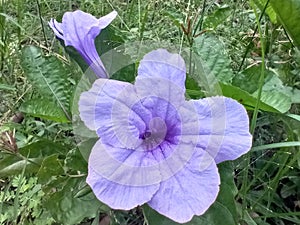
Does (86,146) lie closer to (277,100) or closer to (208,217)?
(208,217)

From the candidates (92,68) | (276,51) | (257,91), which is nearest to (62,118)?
(92,68)

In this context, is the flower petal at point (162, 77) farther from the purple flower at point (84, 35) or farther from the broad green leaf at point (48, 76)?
the broad green leaf at point (48, 76)

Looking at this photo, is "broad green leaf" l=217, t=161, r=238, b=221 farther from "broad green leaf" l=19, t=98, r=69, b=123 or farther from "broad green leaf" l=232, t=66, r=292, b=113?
"broad green leaf" l=19, t=98, r=69, b=123

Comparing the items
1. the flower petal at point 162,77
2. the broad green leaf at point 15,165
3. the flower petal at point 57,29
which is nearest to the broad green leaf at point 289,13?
the flower petal at point 162,77

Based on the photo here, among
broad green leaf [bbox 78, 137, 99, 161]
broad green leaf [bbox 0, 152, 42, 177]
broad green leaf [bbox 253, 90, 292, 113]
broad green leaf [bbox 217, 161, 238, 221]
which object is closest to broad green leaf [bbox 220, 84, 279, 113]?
broad green leaf [bbox 253, 90, 292, 113]

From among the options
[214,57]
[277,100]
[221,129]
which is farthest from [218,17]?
[221,129]

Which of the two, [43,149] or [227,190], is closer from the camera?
[227,190]
